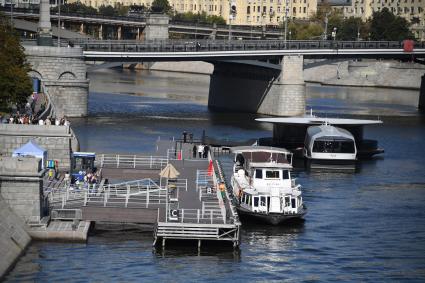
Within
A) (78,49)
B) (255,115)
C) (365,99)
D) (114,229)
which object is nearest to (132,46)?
(78,49)

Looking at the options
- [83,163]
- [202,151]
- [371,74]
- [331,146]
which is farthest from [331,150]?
[371,74]

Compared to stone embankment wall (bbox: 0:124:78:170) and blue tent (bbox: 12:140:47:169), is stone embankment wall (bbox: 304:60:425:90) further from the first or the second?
blue tent (bbox: 12:140:47:169)

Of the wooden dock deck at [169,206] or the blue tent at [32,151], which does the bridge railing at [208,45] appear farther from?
the wooden dock deck at [169,206]

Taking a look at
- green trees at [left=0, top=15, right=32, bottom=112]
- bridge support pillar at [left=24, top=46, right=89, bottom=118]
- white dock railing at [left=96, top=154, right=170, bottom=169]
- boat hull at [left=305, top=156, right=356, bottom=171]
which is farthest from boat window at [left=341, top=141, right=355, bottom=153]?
bridge support pillar at [left=24, top=46, right=89, bottom=118]

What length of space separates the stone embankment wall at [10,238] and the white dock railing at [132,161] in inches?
686

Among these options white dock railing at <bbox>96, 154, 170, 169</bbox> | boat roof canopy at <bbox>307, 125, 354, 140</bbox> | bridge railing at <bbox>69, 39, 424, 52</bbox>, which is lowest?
boat roof canopy at <bbox>307, 125, 354, 140</bbox>

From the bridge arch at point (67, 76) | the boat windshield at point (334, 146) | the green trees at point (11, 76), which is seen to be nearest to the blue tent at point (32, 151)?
the green trees at point (11, 76)

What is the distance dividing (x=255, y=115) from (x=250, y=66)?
7418 mm

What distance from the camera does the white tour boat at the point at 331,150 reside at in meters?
78.3

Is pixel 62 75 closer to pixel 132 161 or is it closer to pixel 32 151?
pixel 132 161

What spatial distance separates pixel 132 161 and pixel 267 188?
10609 millimetres

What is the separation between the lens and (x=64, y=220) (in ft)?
165

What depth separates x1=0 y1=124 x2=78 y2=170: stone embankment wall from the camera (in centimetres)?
6266

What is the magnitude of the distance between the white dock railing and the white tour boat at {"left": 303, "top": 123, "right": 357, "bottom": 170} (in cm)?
1343
